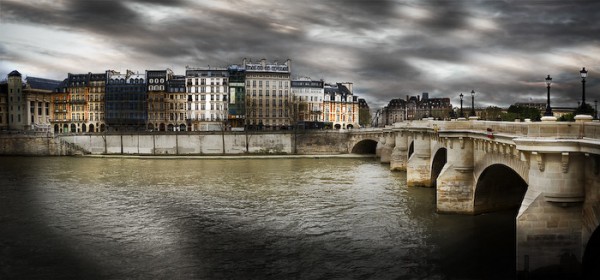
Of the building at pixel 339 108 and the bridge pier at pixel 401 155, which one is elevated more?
the building at pixel 339 108

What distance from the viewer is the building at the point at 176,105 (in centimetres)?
10494

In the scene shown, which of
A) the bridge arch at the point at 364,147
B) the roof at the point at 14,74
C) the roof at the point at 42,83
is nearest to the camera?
the bridge arch at the point at 364,147

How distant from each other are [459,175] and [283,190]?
15.3 metres

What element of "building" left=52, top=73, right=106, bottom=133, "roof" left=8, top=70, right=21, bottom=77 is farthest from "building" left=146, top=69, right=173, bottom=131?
"roof" left=8, top=70, right=21, bottom=77

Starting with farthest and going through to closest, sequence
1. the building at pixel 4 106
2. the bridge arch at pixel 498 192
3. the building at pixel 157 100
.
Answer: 1. the building at pixel 4 106
2. the building at pixel 157 100
3. the bridge arch at pixel 498 192

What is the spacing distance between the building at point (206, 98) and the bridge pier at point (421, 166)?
7186 cm

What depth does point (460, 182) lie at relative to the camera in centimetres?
2470

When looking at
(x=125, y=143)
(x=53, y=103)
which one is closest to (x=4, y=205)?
(x=125, y=143)

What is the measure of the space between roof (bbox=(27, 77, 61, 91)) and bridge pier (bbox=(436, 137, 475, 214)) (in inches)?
4464

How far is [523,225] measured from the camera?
14711 millimetres

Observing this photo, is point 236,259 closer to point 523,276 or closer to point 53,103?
point 523,276

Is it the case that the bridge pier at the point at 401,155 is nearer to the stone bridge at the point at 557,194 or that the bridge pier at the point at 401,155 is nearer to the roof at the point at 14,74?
the stone bridge at the point at 557,194

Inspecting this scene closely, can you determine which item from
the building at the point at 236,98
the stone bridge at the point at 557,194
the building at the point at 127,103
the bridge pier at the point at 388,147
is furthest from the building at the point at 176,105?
the stone bridge at the point at 557,194

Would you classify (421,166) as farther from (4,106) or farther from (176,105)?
(4,106)
